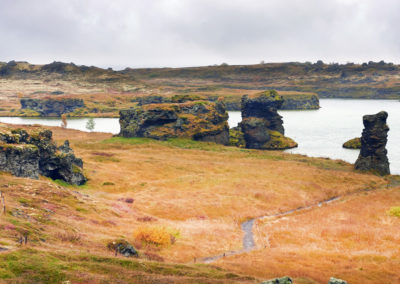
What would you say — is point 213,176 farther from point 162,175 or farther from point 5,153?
point 5,153

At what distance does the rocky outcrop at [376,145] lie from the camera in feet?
273

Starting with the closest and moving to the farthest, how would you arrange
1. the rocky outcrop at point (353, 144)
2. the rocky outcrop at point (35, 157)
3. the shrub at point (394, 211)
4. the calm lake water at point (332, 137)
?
the rocky outcrop at point (35, 157)
the shrub at point (394, 211)
the calm lake water at point (332, 137)
the rocky outcrop at point (353, 144)

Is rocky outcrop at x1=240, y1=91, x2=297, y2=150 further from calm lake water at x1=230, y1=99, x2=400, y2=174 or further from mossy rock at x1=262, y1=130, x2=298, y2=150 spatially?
calm lake water at x1=230, y1=99, x2=400, y2=174

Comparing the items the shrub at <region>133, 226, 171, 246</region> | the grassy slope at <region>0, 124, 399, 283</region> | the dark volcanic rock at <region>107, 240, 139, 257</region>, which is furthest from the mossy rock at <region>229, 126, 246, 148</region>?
the dark volcanic rock at <region>107, 240, 139, 257</region>

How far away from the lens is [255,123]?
127 m

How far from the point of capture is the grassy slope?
22.2 metres

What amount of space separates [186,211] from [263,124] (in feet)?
273

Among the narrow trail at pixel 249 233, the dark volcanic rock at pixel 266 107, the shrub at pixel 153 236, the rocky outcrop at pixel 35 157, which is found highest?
the dark volcanic rock at pixel 266 107

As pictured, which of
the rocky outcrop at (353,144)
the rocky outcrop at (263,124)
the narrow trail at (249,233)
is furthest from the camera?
the rocky outcrop at (263,124)

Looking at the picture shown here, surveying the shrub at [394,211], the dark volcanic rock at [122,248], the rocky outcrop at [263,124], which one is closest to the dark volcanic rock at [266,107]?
the rocky outcrop at [263,124]

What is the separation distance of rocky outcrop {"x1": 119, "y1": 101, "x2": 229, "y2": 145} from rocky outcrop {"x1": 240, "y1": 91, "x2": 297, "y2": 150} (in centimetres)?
1086

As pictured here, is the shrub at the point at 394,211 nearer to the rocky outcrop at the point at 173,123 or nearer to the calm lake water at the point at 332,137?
the calm lake water at the point at 332,137

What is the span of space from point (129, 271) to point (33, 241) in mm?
7310

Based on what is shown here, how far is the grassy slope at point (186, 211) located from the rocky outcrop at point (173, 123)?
20294mm
